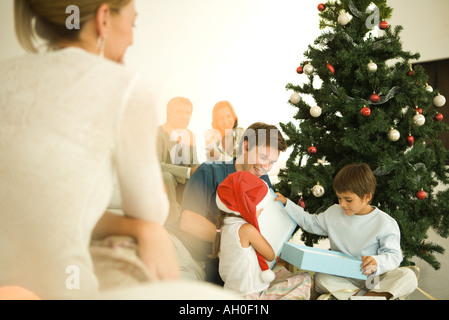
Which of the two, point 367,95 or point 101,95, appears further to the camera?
point 367,95

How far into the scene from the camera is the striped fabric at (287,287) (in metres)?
0.98

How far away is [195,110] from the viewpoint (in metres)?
0.84

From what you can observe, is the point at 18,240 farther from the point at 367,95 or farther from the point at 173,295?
the point at 367,95

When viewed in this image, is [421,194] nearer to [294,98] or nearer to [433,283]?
[433,283]

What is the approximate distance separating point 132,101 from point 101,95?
49 mm

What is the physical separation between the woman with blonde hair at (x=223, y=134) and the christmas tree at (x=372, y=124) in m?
0.39

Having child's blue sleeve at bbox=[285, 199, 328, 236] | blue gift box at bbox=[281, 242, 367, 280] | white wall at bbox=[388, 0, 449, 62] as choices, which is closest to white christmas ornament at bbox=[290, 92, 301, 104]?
child's blue sleeve at bbox=[285, 199, 328, 236]

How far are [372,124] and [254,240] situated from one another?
0.78m

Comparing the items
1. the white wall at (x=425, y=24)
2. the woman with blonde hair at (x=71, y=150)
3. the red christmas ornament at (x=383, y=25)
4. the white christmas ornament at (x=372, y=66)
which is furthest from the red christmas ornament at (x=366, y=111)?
the white wall at (x=425, y=24)

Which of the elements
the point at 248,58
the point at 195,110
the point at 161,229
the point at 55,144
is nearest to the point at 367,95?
the point at 248,58

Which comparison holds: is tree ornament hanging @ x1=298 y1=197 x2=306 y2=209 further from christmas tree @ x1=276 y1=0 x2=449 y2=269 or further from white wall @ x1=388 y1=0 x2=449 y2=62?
white wall @ x1=388 y1=0 x2=449 y2=62

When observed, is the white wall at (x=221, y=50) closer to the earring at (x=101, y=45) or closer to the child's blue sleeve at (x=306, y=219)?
the earring at (x=101, y=45)

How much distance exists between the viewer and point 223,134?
1046mm

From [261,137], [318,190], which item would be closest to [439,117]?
[318,190]
